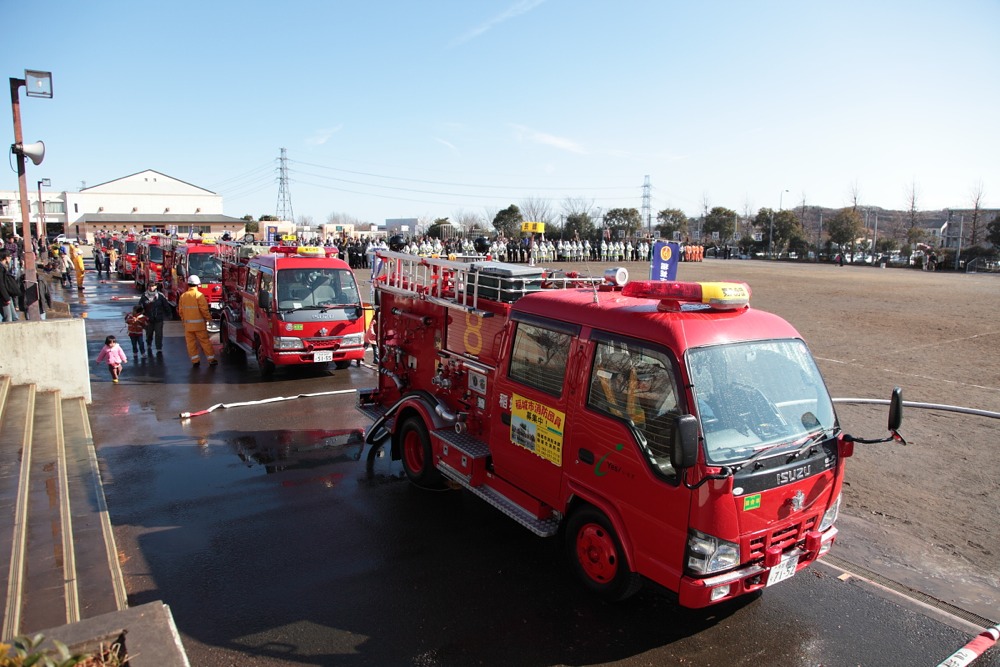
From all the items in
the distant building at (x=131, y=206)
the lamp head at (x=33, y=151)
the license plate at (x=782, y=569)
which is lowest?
the license plate at (x=782, y=569)

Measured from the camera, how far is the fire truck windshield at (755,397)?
4.18m

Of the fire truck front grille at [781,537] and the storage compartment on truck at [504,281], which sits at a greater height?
the storage compartment on truck at [504,281]

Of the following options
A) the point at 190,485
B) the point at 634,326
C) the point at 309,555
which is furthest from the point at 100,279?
the point at 634,326

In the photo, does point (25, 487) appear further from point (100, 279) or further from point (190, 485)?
point (100, 279)

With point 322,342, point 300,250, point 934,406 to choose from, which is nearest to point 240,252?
point 300,250

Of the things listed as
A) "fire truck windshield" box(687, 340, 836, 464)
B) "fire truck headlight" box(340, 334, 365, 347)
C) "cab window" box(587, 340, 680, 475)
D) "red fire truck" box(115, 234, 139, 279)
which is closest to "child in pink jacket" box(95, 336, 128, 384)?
"fire truck headlight" box(340, 334, 365, 347)

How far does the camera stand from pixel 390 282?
819 centimetres

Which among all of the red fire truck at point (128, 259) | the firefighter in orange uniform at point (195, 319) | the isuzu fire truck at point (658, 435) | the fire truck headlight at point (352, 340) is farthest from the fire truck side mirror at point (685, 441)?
the red fire truck at point (128, 259)

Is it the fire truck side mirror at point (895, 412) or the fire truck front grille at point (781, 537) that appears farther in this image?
the fire truck side mirror at point (895, 412)

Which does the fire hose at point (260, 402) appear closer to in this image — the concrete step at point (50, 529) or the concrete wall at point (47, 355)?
the concrete step at point (50, 529)

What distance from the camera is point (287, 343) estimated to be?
1158cm

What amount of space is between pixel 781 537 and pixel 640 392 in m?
1.37

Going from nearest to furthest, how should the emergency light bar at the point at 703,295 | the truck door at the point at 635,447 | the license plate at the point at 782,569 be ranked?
the truck door at the point at 635,447
the license plate at the point at 782,569
the emergency light bar at the point at 703,295

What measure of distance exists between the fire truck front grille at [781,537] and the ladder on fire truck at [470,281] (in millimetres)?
2284
